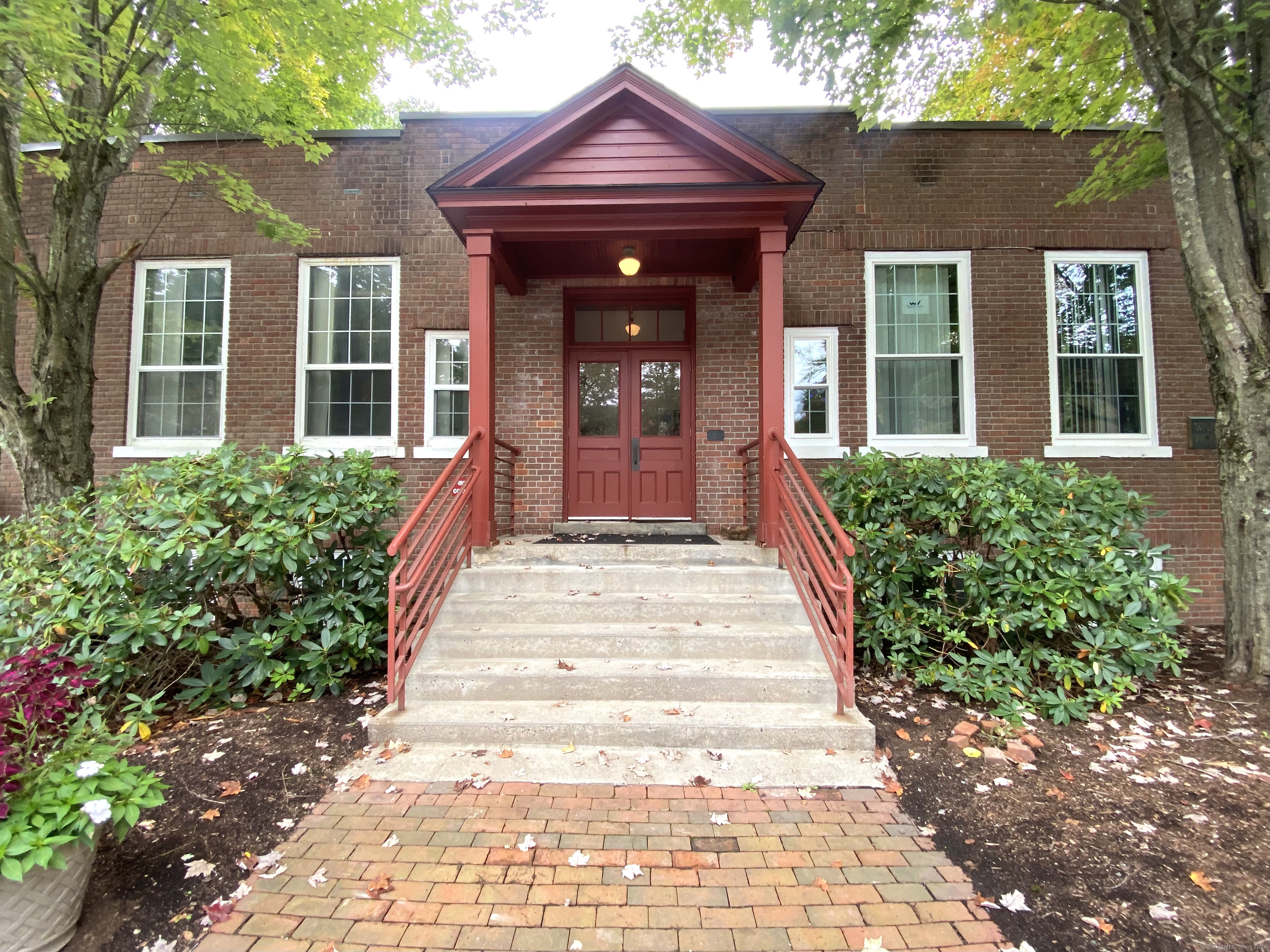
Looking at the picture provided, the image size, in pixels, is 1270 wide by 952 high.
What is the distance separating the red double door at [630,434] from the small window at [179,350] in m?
4.34

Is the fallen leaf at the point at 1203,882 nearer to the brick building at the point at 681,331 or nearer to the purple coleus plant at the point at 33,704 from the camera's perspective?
the purple coleus plant at the point at 33,704

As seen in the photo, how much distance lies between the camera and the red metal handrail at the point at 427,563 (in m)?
3.57

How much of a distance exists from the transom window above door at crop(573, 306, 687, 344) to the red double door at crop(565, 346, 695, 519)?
130mm

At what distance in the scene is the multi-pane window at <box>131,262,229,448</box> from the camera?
23.1 ft

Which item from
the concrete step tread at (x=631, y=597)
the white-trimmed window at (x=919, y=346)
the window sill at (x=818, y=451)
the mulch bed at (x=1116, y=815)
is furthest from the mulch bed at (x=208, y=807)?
the white-trimmed window at (x=919, y=346)

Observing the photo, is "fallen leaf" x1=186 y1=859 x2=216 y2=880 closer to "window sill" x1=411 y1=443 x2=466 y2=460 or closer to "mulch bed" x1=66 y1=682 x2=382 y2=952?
"mulch bed" x1=66 y1=682 x2=382 y2=952

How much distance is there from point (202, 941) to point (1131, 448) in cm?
879

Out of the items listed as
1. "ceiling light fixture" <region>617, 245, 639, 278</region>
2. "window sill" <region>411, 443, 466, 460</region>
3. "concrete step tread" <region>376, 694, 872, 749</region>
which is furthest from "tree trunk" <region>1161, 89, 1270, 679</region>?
"window sill" <region>411, 443, 466, 460</region>

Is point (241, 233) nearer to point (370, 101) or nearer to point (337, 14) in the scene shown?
point (337, 14)

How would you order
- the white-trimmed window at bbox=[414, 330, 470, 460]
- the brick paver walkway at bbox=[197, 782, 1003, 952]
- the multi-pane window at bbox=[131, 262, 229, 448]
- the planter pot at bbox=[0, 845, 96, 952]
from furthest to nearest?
the multi-pane window at bbox=[131, 262, 229, 448]
the white-trimmed window at bbox=[414, 330, 470, 460]
the brick paver walkway at bbox=[197, 782, 1003, 952]
the planter pot at bbox=[0, 845, 96, 952]

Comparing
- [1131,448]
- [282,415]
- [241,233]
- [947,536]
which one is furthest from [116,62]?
[1131,448]

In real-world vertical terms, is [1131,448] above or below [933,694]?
above

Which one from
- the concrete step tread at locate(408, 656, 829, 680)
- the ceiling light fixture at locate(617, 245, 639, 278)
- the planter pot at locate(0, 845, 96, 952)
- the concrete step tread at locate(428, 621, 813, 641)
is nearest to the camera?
the planter pot at locate(0, 845, 96, 952)

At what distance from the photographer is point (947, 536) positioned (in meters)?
4.71
